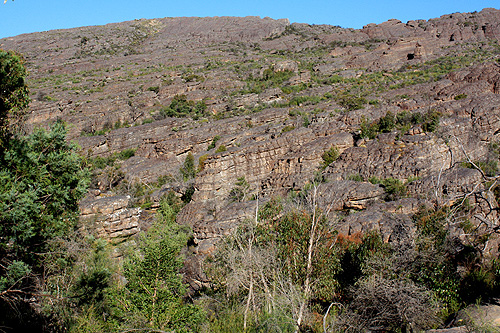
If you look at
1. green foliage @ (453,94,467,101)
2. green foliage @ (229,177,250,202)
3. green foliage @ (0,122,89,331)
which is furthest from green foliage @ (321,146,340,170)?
green foliage @ (0,122,89,331)

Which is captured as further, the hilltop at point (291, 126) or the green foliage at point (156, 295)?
the hilltop at point (291, 126)

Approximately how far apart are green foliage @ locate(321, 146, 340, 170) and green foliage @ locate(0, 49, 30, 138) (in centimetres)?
2154

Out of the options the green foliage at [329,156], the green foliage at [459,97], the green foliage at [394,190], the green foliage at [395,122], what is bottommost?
the green foliage at [394,190]

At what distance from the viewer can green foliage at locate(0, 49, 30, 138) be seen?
7754 mm

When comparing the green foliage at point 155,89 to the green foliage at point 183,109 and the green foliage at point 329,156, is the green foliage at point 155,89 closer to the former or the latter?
the green foliage at point 183,109

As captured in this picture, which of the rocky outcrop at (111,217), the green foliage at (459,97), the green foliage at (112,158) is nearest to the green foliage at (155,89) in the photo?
the green foliage at (112,158)

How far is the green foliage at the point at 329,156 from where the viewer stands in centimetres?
2720

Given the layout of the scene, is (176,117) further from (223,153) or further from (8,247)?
(8,247)

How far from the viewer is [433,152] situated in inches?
970

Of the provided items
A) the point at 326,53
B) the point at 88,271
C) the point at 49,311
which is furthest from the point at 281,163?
the point at 326,53

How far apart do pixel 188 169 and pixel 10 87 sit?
26200 millimetres

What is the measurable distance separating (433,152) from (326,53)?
180 feet

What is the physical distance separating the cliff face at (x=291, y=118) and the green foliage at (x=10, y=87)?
932 cm

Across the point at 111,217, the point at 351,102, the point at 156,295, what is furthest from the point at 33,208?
the point at 351,102
